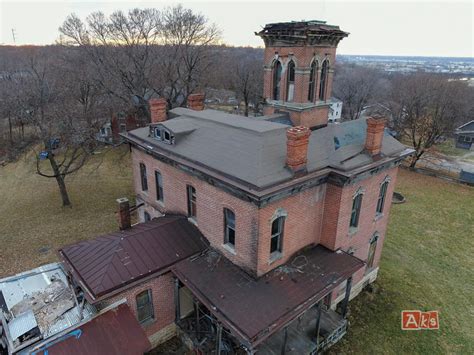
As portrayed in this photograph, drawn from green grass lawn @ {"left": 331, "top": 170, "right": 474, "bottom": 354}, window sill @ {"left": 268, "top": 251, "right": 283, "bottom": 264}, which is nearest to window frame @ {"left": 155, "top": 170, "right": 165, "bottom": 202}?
window sill @ {"left": 268, "top": 251, "right": 283, "bottom": 264}

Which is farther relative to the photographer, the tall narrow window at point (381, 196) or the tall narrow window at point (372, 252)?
the tall narrow window at point (372, 252)

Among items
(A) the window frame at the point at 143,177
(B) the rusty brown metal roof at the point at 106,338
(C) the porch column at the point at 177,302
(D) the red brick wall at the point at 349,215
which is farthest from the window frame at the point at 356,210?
(A) the window frame at the point at 143,177

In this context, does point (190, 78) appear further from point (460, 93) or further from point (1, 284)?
point (460, 93)

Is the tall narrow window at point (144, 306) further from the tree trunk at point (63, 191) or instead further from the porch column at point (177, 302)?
the tree trunk at point (63, 191)

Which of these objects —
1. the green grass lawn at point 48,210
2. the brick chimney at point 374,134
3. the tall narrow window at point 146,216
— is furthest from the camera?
the green grass lawn at point 48,210

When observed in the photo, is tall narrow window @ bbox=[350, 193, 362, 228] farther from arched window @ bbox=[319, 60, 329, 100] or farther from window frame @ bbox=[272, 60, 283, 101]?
window frame @ bbox=[272, 60, 283, 101]
